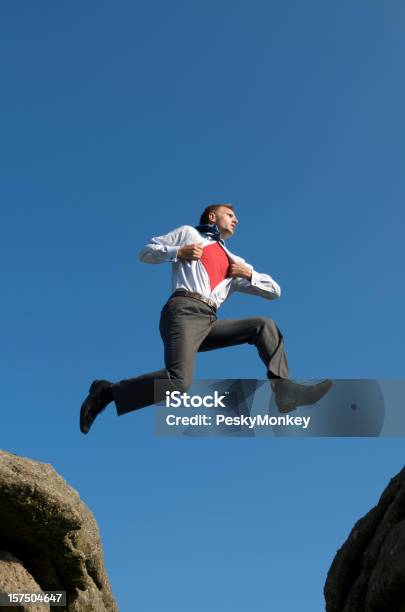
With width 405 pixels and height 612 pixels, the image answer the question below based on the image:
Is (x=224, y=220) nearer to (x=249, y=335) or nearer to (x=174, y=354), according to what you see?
(x=249, y=335)

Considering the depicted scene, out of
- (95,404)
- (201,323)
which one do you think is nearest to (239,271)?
(201,323)

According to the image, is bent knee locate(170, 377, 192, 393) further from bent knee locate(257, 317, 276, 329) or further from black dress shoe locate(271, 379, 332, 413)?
bent knee locate(257, 317, 276, 329)

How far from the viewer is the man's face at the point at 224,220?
12.7 m

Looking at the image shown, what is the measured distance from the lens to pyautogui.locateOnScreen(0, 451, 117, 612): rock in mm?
14219

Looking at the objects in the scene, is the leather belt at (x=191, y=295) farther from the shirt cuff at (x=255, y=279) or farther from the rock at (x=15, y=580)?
the rock at (x=15, y=580)

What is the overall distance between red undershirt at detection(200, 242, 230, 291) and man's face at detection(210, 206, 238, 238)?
421 millimetres

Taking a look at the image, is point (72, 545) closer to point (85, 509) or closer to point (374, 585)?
point (85, 509)

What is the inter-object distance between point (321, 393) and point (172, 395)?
2340 millimetres

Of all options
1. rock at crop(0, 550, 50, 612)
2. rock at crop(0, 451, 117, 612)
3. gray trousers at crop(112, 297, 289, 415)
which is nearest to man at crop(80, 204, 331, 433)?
gray trousers at crop(112, 297, 289, 415)

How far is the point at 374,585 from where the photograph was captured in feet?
39.3

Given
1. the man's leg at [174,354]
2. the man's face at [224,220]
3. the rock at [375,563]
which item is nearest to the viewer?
the man's leg at [174,354]

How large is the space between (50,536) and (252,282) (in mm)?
7109

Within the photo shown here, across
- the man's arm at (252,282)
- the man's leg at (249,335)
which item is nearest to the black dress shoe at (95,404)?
the man's leg at (249,335)

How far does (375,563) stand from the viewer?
12.6 m
